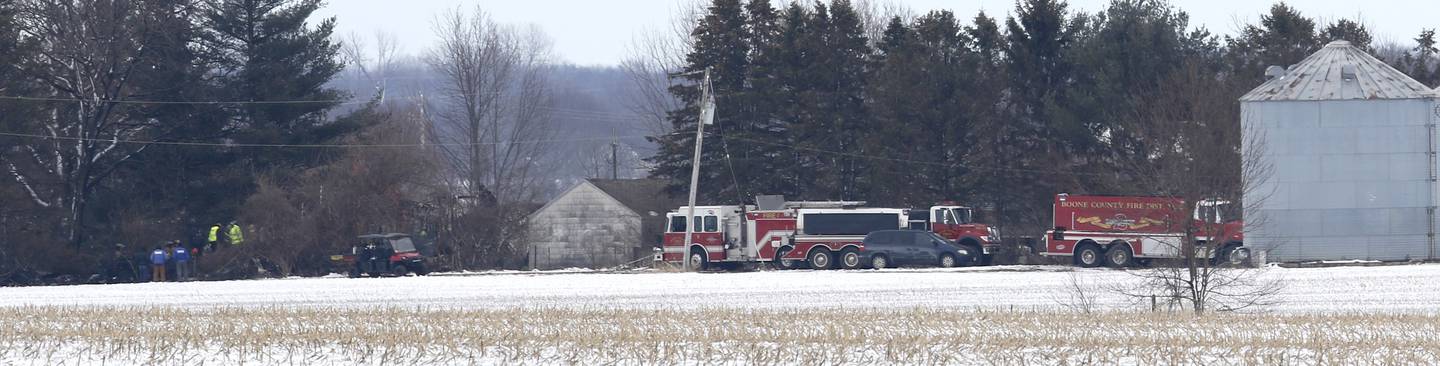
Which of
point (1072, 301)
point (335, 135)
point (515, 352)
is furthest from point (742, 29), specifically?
point (515, 352)

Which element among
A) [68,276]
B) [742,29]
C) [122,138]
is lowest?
[68,276]

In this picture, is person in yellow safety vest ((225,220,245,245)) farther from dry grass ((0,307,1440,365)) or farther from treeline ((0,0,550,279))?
dry grass ((0,307,1440,365))

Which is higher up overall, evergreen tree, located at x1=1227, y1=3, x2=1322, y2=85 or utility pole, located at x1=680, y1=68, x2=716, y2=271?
evergreen tree, located at x1=1227, y1=3, x2=1322, y2=85

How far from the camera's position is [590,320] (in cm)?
2020

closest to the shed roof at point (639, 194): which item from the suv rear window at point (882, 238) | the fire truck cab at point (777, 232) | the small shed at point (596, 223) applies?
the small shed at point (596, 223)

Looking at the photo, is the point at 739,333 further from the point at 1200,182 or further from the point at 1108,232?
the point at 1108,232

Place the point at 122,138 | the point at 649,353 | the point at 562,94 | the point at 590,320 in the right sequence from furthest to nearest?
the point at 562,94 < the point at 122,138 < the point at 590,320 < the point at 649,353

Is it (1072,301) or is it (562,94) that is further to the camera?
(562,94)

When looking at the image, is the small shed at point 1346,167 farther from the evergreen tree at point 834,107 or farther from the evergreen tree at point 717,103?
the evergreen tree at point 717,103

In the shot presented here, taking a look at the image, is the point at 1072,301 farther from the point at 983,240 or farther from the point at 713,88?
the point at 713,88

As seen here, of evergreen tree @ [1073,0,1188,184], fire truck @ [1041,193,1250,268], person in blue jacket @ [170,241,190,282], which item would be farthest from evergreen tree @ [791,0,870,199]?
person in blue jacket @ [170,241,190,282]

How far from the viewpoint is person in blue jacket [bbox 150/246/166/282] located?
140 ft

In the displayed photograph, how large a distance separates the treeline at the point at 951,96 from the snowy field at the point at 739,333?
965 inches

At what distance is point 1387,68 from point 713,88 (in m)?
21.6
